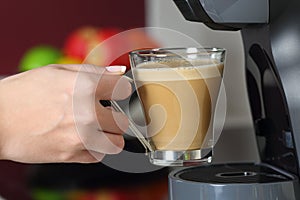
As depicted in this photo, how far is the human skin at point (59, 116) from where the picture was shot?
85cm

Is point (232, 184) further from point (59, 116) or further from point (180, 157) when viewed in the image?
point (59, 116)

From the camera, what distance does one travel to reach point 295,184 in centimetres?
83

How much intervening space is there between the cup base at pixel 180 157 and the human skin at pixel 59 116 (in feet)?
0.18

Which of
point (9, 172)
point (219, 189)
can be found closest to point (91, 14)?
point (9, 172)

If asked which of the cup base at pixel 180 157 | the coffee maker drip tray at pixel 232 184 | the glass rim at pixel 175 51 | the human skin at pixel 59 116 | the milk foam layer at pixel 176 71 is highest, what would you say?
the glass rim at pixel 175 51

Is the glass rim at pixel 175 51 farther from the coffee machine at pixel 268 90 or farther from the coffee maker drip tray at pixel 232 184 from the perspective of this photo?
the coffee maker drip tray at pixel 232 184

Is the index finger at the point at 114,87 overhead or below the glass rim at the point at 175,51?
below

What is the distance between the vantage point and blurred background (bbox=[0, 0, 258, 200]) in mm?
1293

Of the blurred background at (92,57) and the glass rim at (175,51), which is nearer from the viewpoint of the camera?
the glass rim at (175,51)

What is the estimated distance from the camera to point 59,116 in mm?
901

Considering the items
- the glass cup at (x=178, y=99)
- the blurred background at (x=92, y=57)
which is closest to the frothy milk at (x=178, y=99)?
the glass cup at (x=178, y=99)

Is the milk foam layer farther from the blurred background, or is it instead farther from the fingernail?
the blurred background

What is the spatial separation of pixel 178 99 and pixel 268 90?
142 millimetres

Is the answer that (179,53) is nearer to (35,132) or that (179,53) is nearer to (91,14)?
(35,132)
